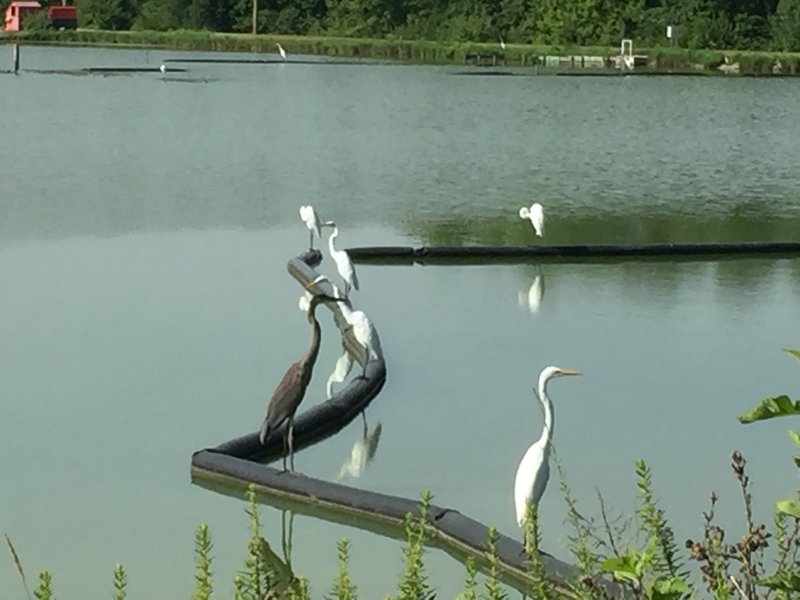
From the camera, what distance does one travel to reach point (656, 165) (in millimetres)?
15742

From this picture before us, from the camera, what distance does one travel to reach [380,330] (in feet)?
23.8

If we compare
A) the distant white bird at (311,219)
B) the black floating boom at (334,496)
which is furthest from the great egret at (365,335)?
the distant white bird at (311,219)

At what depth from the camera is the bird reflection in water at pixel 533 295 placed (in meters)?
8.03

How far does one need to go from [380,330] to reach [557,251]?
2.40 meters

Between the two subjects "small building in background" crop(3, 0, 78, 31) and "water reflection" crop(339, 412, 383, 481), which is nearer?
"water reflection" crop(339, 412, 383, 481)

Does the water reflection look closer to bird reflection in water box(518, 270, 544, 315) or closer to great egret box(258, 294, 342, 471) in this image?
great egret box(258, 294, 342, 471)

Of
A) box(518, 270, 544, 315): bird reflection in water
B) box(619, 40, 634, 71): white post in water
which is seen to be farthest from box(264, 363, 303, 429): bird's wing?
box(619, 40, 634, 71): white post in water

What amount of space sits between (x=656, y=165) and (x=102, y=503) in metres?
11.7

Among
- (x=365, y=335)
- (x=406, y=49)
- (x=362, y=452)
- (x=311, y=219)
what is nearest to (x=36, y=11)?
(x=406, y=49)

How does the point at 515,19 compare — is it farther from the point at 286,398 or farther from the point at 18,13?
the point at 286,398

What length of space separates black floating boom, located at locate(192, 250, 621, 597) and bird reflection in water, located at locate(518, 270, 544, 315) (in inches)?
99.8

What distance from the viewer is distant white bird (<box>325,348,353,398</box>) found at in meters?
6.06

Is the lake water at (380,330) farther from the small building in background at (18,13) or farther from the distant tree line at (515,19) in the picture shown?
the small building in background at (18,13)

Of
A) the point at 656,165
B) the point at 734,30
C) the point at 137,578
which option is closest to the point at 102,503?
the point at 137,578
